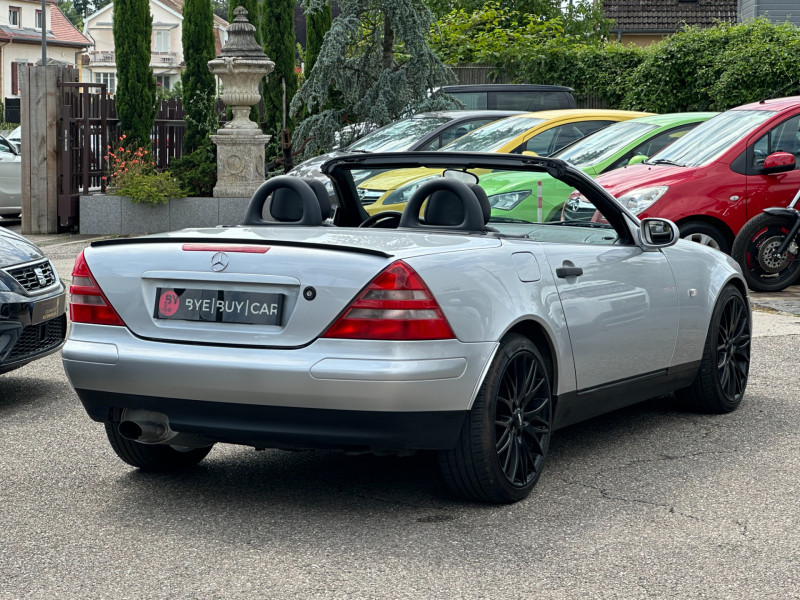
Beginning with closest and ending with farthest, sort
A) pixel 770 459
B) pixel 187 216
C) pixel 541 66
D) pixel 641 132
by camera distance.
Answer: pixel 770 459 < pixel 641 132 < pixel 187 216 < pixel 541 66

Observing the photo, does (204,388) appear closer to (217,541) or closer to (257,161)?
(217,541)

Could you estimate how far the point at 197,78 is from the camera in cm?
2161

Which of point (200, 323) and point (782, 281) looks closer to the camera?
point (200, 323)

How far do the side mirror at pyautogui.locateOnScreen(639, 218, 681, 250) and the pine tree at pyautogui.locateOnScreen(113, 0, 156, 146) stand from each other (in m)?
14.5

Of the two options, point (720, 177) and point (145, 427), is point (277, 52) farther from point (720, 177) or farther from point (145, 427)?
point (145, 427)

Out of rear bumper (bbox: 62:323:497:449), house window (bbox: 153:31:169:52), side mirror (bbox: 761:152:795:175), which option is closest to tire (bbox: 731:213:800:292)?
side mirror (bbox: 761:152:795:175)

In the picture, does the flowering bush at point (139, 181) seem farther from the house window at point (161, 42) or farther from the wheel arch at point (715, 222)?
the house window at point (161, 42)

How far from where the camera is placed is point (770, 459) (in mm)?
5680

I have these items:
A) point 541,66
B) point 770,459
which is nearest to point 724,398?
point 770,459

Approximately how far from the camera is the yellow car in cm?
1341

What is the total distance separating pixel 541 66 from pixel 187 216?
33.6 ft

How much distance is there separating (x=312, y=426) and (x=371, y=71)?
15734 millimetres

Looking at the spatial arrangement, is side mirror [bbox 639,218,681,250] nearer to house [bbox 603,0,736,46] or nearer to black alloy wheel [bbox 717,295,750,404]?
black alloy wheel [bbox 717,295,750,404]

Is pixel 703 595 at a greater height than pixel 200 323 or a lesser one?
lesser
